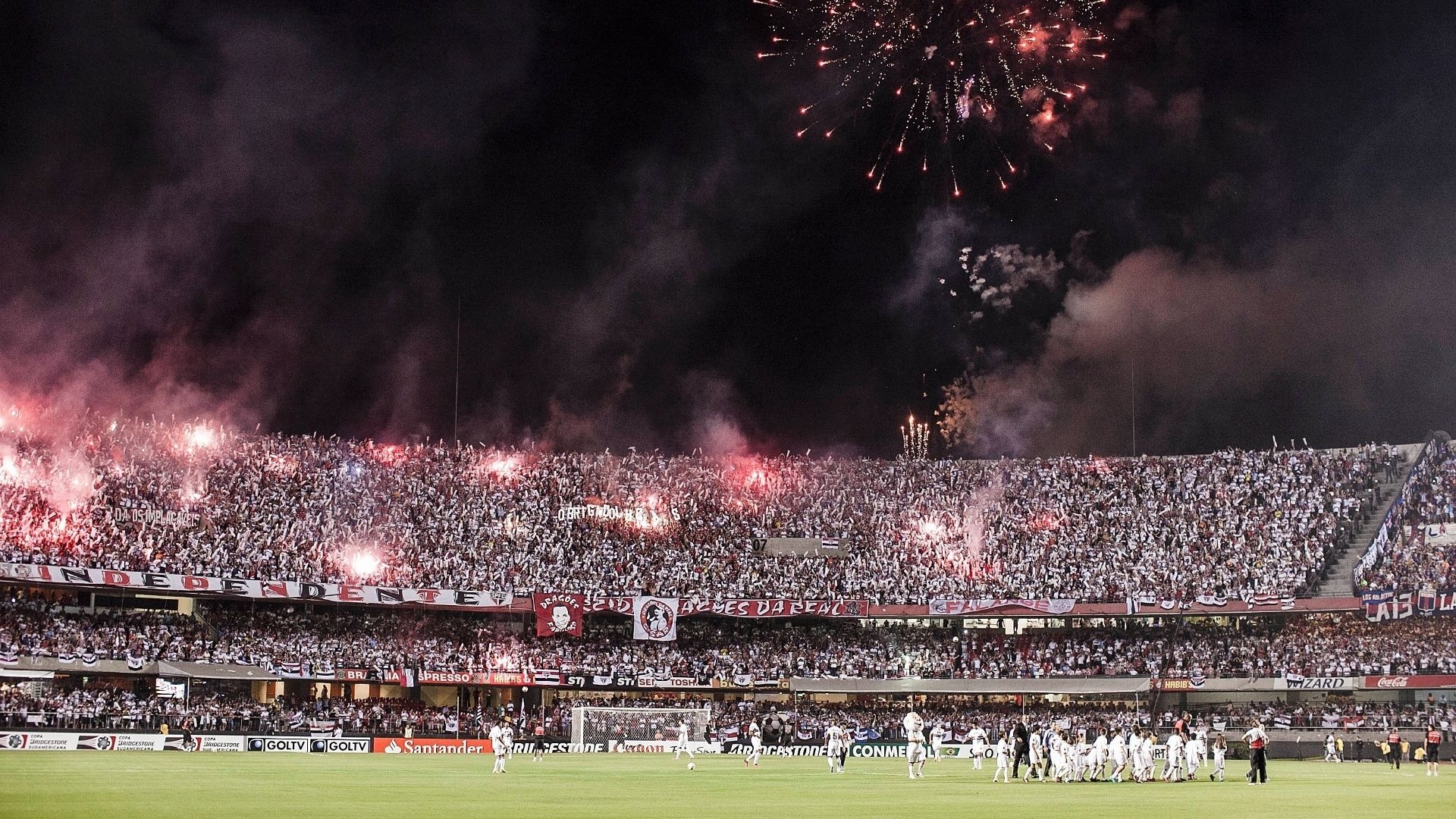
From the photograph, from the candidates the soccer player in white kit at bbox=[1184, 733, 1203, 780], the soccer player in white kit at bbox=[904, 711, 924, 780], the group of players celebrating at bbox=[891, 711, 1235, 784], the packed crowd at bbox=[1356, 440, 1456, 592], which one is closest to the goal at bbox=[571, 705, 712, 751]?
the soccer player in white kit at bbox=[904, 711, 924, 780]

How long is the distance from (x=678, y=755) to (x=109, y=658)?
27.8m

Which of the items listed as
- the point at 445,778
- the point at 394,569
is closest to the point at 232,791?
the point at 445,778

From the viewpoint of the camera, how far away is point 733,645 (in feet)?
257

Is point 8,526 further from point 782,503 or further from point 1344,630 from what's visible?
point 1344,630

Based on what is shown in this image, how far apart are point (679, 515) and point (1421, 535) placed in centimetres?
4020

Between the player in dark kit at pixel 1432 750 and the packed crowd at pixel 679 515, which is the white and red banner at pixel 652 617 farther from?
the player in dark kit at pixel 1432 750

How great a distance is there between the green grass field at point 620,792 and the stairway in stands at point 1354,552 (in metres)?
24.5

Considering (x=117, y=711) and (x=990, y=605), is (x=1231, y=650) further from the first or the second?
(x=117, y=711)

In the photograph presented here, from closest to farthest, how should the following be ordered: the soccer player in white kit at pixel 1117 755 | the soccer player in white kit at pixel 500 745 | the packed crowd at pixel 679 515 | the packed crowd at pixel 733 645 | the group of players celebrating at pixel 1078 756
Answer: the group of players celebrating at pixel 1078 756 → the soccer player in white kit at pixel 1117 755 → the soccer player in white kit at pixel 500 745 → the packed crowd at pixel 733 645 → the packed crowd at pixel 679 515

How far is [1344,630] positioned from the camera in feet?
235

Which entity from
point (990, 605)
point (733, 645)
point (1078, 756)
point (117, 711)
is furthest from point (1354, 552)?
point (117, 711)

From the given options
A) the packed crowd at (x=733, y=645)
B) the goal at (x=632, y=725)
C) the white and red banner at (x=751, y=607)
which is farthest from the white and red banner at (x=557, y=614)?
the goal at (x=632, y=725)

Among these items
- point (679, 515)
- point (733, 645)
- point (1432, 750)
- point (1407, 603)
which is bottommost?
point (1432, 750)

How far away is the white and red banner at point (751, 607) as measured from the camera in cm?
7462
